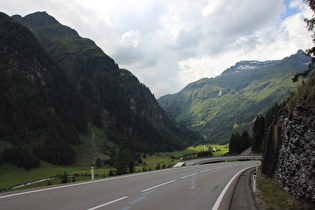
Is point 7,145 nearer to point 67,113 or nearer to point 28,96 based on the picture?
point 28,96

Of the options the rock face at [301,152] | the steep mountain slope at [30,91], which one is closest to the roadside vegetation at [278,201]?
the rock face at [301,152]

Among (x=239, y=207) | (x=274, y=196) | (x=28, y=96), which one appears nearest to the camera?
(x=239, y=207)

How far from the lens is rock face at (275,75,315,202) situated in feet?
31.2

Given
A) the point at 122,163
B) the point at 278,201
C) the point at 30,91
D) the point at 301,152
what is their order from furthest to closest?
the point at 30,91
the point at 122,163
the point at 301,152
the point at 278,201

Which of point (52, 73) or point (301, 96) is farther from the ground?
point (52, 73)

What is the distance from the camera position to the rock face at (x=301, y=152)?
9500mm

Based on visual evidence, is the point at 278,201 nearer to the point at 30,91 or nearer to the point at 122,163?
the point at 122,163

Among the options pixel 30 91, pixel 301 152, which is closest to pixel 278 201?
pixel 301 152

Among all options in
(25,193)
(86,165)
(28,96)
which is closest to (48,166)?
(86,165)

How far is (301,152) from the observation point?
10.6m

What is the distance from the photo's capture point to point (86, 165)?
392ft

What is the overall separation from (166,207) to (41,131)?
14124cm

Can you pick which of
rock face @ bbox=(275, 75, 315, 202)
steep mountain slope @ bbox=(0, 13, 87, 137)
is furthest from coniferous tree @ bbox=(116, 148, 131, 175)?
steep mountain slope @ bbox=(0, 13, 87, 137)

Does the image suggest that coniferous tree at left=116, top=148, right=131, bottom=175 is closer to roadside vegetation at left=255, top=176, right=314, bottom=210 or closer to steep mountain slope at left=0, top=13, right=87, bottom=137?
roadside vegetation at left=255, top=176, right=314, bottom=210
